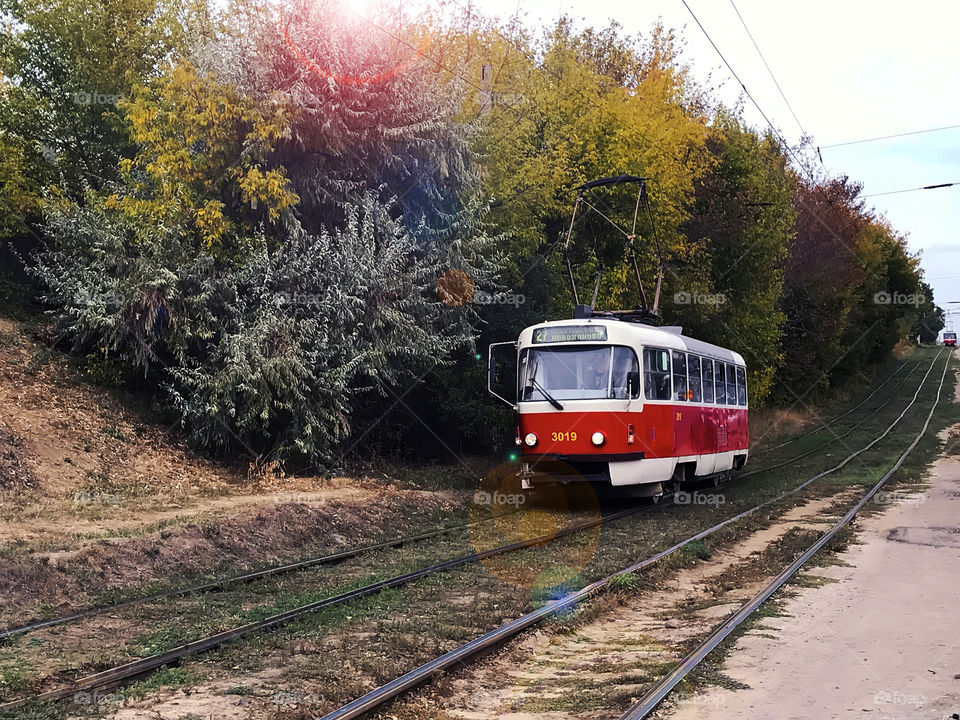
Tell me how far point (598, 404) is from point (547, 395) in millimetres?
971

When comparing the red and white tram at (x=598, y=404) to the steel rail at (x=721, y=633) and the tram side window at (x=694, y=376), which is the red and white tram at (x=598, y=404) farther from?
the steel rail at (x=721, y=633)

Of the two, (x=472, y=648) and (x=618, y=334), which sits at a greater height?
(x=618, y=334)

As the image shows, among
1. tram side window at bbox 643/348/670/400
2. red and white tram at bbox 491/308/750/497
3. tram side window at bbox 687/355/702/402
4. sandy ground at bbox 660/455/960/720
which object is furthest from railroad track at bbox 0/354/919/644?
sandy ground at bbox 660/455/960/720

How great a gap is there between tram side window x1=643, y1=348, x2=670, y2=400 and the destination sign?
962 mm

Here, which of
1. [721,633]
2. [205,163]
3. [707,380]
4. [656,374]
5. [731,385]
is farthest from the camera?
[731,385]

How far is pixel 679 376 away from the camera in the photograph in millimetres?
18812

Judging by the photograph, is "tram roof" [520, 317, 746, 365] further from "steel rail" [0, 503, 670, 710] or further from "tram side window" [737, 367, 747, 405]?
"tram side window" [737, 367, 747, 405]

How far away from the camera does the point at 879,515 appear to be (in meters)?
17.3

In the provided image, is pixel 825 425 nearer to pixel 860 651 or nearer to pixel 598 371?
pixel 598 371

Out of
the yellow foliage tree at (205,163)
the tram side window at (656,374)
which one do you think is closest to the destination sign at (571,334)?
the tram side window at (656,374)

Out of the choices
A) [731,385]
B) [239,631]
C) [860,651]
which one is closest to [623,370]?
[731,385]

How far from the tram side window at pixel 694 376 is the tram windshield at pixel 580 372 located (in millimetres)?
2914

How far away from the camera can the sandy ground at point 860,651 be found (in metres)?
6.69

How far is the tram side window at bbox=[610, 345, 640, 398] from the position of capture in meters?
16.8
